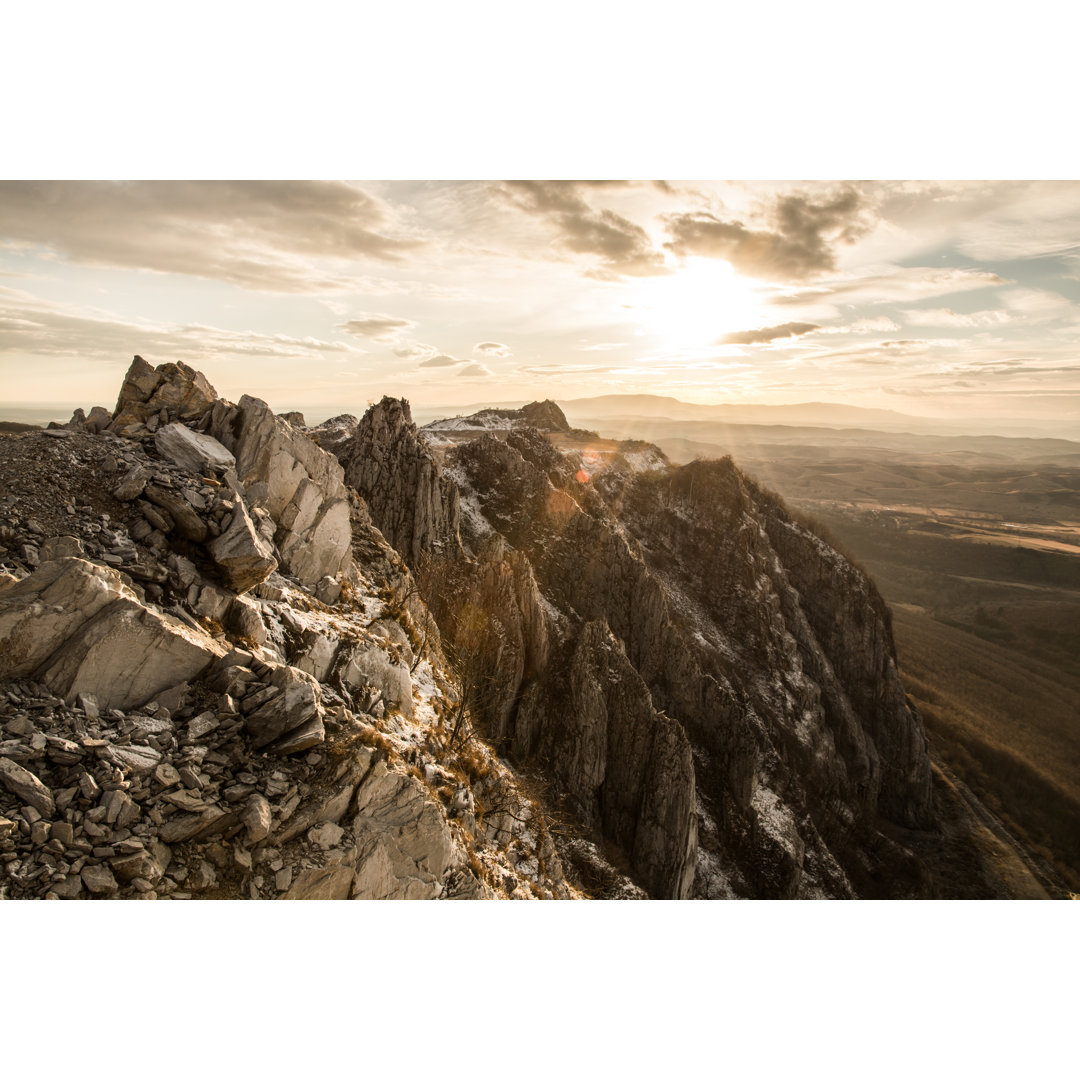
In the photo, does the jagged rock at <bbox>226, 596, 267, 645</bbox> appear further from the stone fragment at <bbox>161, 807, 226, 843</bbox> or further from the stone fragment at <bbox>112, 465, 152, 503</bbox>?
the stone fragment at <bbox>112, 465, 152, 503</bbox>

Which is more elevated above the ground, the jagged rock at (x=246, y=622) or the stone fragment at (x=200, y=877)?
the jagged rock at (x=246, y=622)

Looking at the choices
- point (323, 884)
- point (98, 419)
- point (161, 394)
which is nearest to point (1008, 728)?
point (323, 884)

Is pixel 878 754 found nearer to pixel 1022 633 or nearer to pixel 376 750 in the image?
pixel 376 750

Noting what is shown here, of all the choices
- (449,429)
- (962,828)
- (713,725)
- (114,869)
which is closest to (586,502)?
(713,725)

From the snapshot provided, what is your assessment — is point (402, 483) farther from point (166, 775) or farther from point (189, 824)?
point (189, 824)

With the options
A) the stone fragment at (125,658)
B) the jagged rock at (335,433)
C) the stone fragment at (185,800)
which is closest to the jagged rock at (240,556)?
the stone fragment at (125,658)

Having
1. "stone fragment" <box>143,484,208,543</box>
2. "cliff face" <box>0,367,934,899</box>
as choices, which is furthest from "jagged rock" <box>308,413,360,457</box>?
"stone fragment" <box>143,484,208,543</box>

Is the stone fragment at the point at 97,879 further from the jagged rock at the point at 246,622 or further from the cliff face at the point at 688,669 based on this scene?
the cliff face at the point at 688,669
